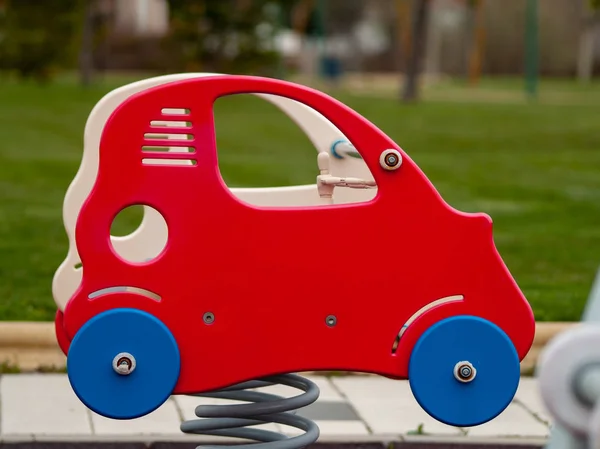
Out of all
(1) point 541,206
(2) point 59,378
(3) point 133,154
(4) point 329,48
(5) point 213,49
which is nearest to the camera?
(3) point 133,154

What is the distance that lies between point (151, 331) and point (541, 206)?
695 cm

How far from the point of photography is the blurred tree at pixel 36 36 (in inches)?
1051

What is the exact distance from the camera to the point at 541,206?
9617mm

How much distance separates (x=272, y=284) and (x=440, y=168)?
8.95 m

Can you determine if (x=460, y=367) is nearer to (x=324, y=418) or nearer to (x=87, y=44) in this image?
(x=324, y=418)

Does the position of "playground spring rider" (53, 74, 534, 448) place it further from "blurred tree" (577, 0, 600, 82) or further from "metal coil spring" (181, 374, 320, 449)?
"blurred tree" (577, 0, 600, 82)

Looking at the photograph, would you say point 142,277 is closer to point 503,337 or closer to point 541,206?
point 503,337

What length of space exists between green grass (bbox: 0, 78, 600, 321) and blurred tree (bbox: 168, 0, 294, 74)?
401 centimetres

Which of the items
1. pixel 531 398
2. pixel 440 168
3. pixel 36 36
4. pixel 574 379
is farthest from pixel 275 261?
pixel 36 36

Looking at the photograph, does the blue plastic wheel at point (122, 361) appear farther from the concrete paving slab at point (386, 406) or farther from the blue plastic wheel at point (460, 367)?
the concrete paving slab at point (386, 406)

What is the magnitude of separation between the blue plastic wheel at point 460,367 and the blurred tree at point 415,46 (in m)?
17.6

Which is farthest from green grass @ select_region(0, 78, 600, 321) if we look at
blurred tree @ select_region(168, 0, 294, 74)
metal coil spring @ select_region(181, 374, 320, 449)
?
blurred tree @ select_region(168, 0, 294, 74)

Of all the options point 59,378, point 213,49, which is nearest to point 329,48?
point 213,49

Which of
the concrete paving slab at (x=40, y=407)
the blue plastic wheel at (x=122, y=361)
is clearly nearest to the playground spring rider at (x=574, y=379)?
the blue plastic wheel at (x=122, y=361)
